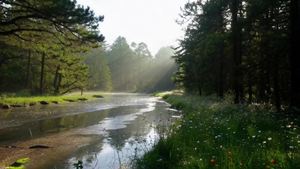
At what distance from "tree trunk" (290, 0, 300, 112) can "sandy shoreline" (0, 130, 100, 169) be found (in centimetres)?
860

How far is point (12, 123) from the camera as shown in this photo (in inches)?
834

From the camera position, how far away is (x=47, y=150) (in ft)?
43.0

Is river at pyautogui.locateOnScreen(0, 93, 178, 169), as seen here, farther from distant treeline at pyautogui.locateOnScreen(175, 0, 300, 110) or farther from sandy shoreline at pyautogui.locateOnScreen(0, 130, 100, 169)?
distant treeline at pyautogui.locateOnScreen(175, 0, 300, 110)

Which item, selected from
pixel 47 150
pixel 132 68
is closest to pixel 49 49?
pixel 47 150

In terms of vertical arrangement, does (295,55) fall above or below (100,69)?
below

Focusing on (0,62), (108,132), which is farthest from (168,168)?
(0,62)

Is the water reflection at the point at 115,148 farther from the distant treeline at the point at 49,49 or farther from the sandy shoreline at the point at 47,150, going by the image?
the distant treeline at the point at 49,49

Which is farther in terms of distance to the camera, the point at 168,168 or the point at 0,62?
the point at 0,62

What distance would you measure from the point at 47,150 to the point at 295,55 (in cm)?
1013

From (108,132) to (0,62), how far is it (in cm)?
3822

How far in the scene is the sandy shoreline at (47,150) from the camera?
1117 cm

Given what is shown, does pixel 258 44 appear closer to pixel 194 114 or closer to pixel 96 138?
pixel 194 114

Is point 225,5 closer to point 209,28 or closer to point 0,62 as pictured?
point 209,28

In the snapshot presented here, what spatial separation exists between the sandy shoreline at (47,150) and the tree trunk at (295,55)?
8598 mm
